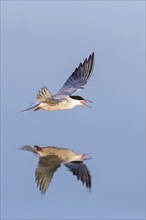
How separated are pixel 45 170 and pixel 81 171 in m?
0.25

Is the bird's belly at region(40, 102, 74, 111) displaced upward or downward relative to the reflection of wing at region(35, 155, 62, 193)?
upward

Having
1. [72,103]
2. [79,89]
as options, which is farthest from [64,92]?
[72,103]

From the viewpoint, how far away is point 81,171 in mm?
4418

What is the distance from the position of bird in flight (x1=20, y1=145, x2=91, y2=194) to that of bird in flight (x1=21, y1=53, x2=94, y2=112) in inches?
37.7

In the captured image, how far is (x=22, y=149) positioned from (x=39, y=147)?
0.43 ft

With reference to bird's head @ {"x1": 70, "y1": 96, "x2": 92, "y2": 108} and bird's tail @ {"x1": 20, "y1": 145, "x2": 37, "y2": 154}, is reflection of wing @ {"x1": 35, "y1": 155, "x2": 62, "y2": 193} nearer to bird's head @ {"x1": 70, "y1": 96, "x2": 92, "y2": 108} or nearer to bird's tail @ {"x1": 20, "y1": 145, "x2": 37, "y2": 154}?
bird's tail @ {"x1": 20, "y1": 145, "x2": 37, "y2": 154}

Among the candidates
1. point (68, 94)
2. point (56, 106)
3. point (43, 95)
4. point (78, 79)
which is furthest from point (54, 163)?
point (78, 79)

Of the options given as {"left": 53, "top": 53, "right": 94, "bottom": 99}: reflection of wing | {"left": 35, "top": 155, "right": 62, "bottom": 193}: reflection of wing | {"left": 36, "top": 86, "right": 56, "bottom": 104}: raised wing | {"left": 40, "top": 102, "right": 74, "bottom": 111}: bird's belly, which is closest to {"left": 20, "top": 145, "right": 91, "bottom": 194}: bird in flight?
{"left": 35, "top": 155, "right": 62, "bottom": 193}: reflection of wing

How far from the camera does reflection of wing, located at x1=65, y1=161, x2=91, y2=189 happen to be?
166 inches

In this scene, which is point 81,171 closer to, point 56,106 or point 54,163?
point 54,163

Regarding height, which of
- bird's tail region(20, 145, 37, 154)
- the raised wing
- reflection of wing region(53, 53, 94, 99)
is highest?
reflection of wing region(53, 53, 94, 99)

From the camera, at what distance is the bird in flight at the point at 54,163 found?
4.20 meters

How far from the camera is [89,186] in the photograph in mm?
4176

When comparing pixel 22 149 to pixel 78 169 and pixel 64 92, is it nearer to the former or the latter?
pixel 78 169
